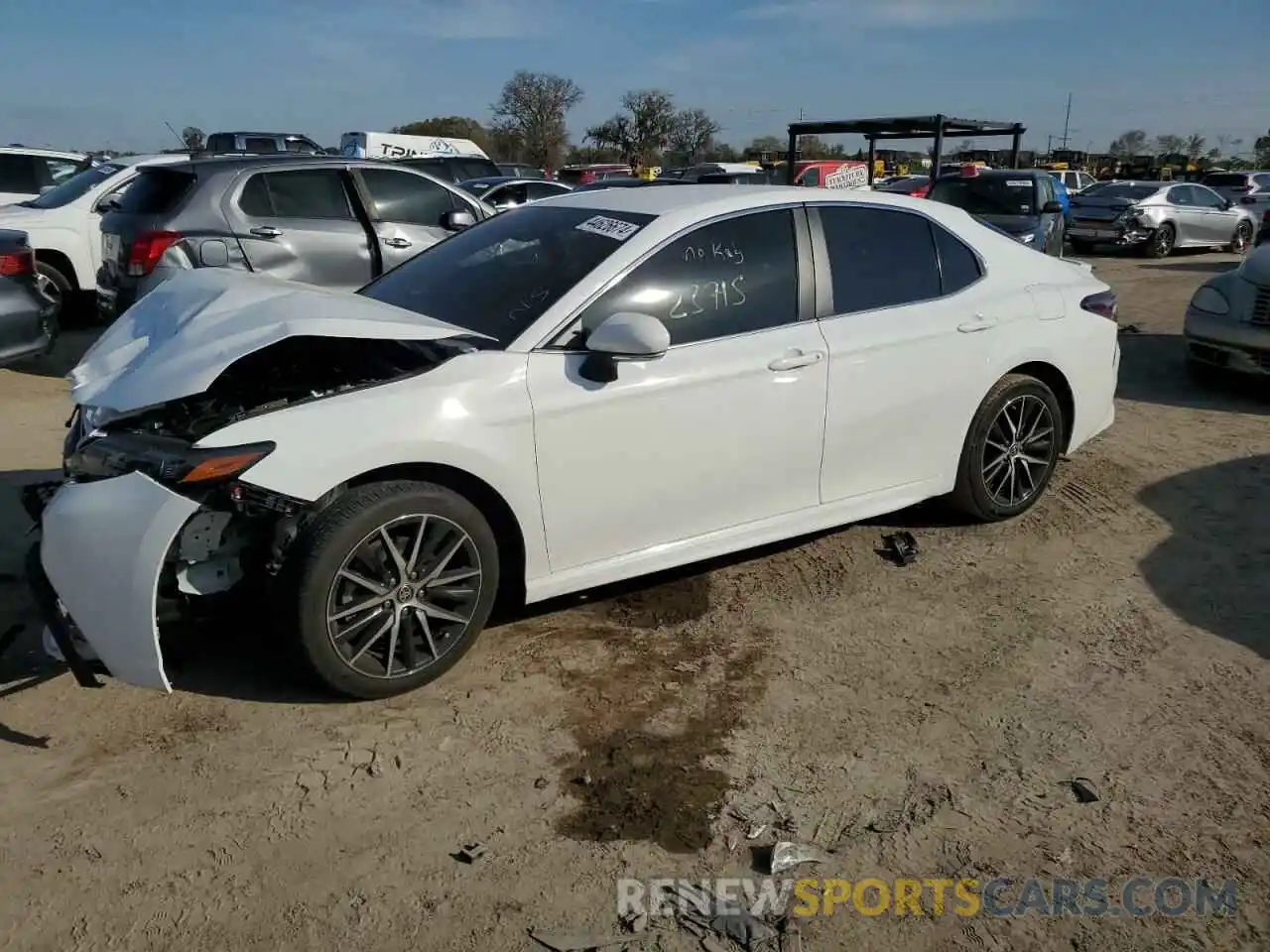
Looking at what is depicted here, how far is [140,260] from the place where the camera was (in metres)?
7.52

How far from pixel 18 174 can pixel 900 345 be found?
1198 centimetres

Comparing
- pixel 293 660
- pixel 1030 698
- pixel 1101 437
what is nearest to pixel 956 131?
pixel 1101 437

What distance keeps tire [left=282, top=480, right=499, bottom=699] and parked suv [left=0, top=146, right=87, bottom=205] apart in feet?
36.7

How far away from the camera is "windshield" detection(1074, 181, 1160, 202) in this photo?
741 inches

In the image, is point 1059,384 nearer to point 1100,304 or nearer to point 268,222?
point 1100,304

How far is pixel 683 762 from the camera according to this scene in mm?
3182

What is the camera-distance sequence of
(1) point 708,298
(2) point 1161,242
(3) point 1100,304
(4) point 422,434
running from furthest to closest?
1. (2) point 1161,242
2. (3) point 1100,304
3. (1) point 708,298
4. (4) point 422,434

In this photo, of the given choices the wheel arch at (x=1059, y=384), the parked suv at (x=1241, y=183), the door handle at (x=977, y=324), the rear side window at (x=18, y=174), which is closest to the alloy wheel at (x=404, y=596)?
the door handle at (x=977, y=324)

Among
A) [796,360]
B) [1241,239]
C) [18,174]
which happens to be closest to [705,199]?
[796,360]

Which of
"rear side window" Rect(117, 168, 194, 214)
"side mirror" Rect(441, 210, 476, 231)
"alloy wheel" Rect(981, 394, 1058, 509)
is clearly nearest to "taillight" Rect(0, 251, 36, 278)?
"rear side window" Rect(117, 168, 194, 214)

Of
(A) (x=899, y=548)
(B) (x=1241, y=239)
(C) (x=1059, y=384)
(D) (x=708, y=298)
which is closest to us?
(D) (x=708, y=298)

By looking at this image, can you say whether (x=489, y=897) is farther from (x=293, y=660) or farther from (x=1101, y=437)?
(x=1101, y=437)

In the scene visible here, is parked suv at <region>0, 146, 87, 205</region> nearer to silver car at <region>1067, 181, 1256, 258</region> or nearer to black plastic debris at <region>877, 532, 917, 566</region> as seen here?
black plastic debris at <region>877, 532, 917, 566</region>

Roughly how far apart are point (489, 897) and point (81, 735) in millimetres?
1571
